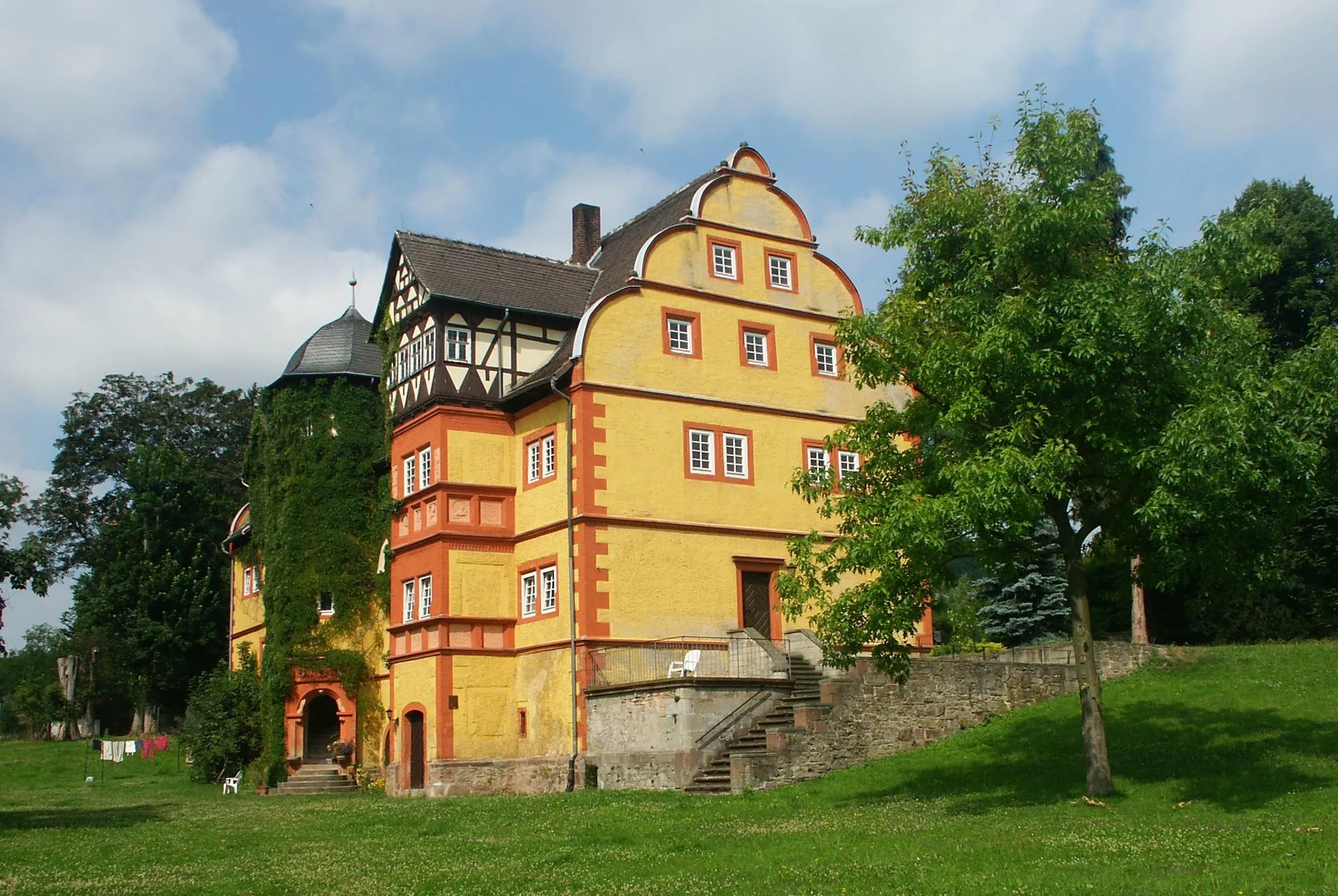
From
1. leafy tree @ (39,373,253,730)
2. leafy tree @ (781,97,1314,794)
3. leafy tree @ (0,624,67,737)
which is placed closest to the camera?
leafy tree @ (781,97,1314,794)

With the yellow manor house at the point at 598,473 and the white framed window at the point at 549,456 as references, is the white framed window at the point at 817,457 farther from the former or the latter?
the white framed window at the point at 549,456

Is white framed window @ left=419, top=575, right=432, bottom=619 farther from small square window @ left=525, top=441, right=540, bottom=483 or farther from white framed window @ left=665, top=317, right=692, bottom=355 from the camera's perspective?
white framed window @ left=665, top=317, right=692, bottom=355

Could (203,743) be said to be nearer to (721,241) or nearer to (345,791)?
(345,791)

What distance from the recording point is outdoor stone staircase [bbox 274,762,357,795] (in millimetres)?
37219

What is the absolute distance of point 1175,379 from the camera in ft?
60.9

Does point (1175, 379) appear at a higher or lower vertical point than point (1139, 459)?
higher

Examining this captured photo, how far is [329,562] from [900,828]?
2438 centimetres

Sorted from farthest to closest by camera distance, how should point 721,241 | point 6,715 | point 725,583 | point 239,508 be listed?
point 6,715, point 239,508, point 721,241, point 725,583

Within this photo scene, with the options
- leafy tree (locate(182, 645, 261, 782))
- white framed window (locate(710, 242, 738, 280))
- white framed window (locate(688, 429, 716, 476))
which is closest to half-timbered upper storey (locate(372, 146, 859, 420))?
white framed window (locate(710, 242, 738, 280))

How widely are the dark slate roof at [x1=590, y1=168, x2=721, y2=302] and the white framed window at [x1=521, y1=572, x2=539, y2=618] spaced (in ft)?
22.1

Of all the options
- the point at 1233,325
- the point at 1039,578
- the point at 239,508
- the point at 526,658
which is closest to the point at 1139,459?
the point at 1233,325

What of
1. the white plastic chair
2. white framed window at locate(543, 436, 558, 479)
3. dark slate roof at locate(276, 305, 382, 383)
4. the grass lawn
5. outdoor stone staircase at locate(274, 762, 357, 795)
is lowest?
outdoor stone staircase at locate(274, 762, 357, 795)

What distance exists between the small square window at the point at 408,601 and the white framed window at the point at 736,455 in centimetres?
825

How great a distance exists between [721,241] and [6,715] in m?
71.0
